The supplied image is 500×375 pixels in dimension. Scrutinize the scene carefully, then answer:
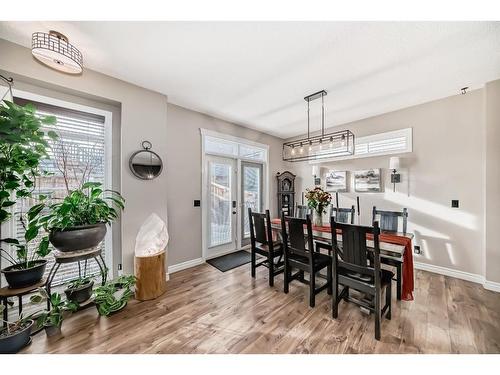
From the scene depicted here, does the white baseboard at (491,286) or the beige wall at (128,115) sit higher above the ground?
the beige wall at (128,115)

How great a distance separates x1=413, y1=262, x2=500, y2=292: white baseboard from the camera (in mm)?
2528

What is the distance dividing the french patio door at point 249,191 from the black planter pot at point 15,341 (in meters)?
3.19

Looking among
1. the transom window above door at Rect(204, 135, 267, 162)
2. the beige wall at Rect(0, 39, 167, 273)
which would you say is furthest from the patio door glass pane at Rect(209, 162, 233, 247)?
the beige wall at Rect(0, 39, 167, 273)

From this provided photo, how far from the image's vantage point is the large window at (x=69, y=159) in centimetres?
209

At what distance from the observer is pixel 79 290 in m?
2.04

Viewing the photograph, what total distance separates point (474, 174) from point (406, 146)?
3.07 feet

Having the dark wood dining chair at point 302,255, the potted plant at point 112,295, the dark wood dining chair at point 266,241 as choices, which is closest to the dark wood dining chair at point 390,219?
the dark wood dining chair at point 302,255

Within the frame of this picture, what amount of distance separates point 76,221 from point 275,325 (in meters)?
2.17

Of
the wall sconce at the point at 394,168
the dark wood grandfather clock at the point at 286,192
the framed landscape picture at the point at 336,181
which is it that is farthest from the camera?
the dark wood grandfather clock at the point at 286,192

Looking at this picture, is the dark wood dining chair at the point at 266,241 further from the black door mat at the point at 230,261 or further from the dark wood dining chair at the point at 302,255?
the black door mat at the point at 230,261

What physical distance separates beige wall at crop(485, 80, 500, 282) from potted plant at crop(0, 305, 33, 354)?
5136 mm

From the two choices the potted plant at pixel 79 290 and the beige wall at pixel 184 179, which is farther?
the beige wall at pixel 184 179

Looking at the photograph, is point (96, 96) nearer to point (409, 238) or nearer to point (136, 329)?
point (136, 329)
